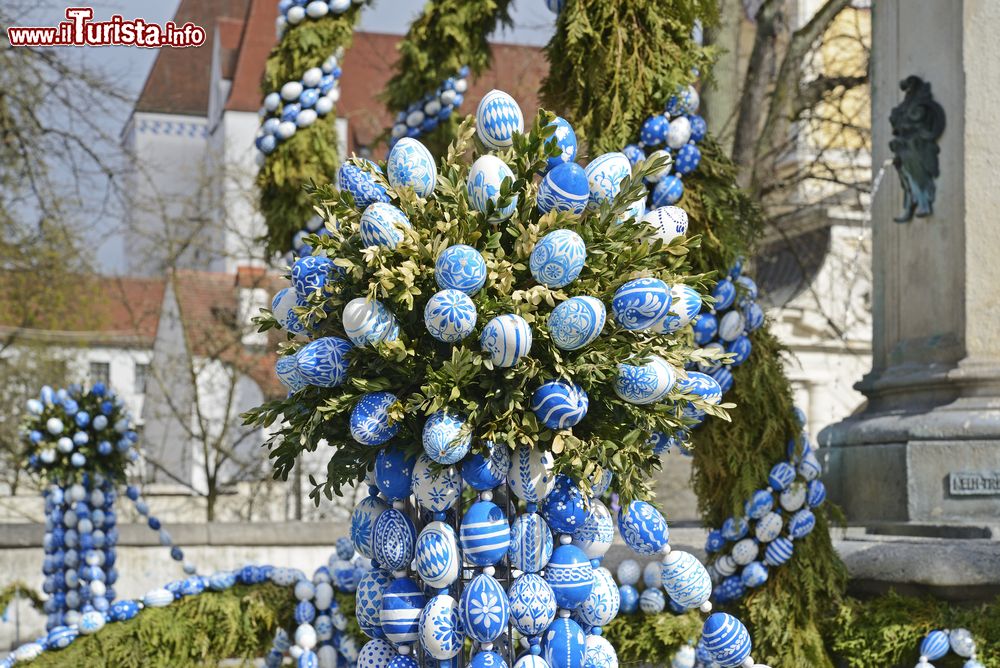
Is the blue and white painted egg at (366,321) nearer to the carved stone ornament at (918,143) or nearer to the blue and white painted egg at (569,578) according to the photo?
the blue and white painted egg at (569,578)

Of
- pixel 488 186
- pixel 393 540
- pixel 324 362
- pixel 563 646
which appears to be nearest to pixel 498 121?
pixel 488 186

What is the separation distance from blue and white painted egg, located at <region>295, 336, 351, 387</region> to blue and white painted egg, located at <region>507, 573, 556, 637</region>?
0.71 meters

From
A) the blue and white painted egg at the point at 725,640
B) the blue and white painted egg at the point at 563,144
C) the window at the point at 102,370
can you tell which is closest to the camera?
the blue and white painted egg at the point at 563,144

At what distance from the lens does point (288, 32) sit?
686 centimetres

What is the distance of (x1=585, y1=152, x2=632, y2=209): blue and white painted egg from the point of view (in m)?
3.42

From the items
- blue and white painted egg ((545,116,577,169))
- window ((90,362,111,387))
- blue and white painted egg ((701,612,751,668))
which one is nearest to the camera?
blue and white painted egg ((545,116,577,169))

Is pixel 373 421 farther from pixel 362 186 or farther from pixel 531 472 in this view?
pixel 362 186

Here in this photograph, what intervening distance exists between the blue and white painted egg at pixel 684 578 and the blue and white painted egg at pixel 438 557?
76cm

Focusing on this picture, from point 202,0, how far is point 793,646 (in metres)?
41.5

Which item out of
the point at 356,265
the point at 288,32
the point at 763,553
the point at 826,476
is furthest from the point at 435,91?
the point at 356,265

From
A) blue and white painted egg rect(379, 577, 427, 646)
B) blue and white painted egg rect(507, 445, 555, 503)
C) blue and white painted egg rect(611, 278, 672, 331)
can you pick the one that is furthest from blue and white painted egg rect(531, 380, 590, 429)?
blue and white painted egg rect(379, 577, 427, 646)

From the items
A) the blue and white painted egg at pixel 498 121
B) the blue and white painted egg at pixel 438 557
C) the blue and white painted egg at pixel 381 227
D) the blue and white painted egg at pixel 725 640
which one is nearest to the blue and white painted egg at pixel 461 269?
the blue and white painted egg at pixel 381 227

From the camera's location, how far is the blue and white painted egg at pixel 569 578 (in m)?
3.26

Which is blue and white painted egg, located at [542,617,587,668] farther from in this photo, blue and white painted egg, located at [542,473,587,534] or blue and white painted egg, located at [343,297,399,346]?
blue and white painted egg, located at [343,297,399,346]
